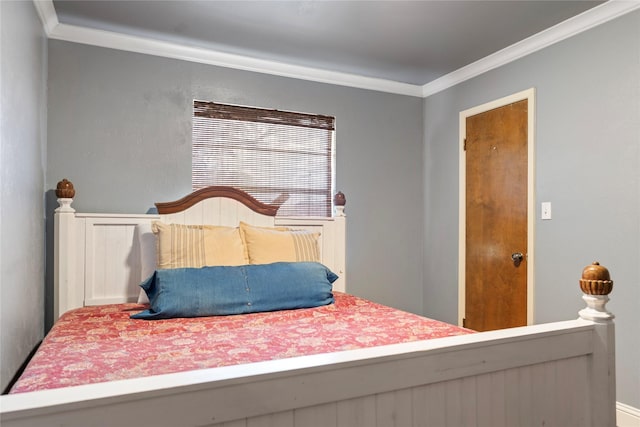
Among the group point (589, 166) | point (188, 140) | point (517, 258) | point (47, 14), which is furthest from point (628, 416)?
point (47, 14)

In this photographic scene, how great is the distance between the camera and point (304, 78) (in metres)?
3.49

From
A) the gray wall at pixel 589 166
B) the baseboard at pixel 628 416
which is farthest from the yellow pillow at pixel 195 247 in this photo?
the baseboard at pixel 628 416

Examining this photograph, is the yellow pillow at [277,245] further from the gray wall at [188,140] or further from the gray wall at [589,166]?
the gray wall at [589,166]

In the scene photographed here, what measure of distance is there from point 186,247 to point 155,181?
0.76 meters

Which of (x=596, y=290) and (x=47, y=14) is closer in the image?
(x=596, y=290)

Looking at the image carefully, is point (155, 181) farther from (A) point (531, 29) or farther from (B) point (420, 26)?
(A) point (531, 29)

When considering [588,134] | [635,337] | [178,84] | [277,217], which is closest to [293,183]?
[277,217]

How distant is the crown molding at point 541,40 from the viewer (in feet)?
7.90

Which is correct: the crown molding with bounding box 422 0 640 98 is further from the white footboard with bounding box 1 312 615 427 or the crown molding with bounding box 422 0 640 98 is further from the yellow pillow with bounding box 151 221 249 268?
the yellow pillow with bounding box 151 221 249 268

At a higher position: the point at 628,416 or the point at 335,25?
the point at 335,25

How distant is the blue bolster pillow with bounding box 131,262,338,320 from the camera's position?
6.91ft

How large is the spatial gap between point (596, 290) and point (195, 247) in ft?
6.20

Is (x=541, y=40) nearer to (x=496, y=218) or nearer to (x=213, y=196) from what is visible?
(x=496, y=218)

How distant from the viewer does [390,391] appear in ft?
3.53
